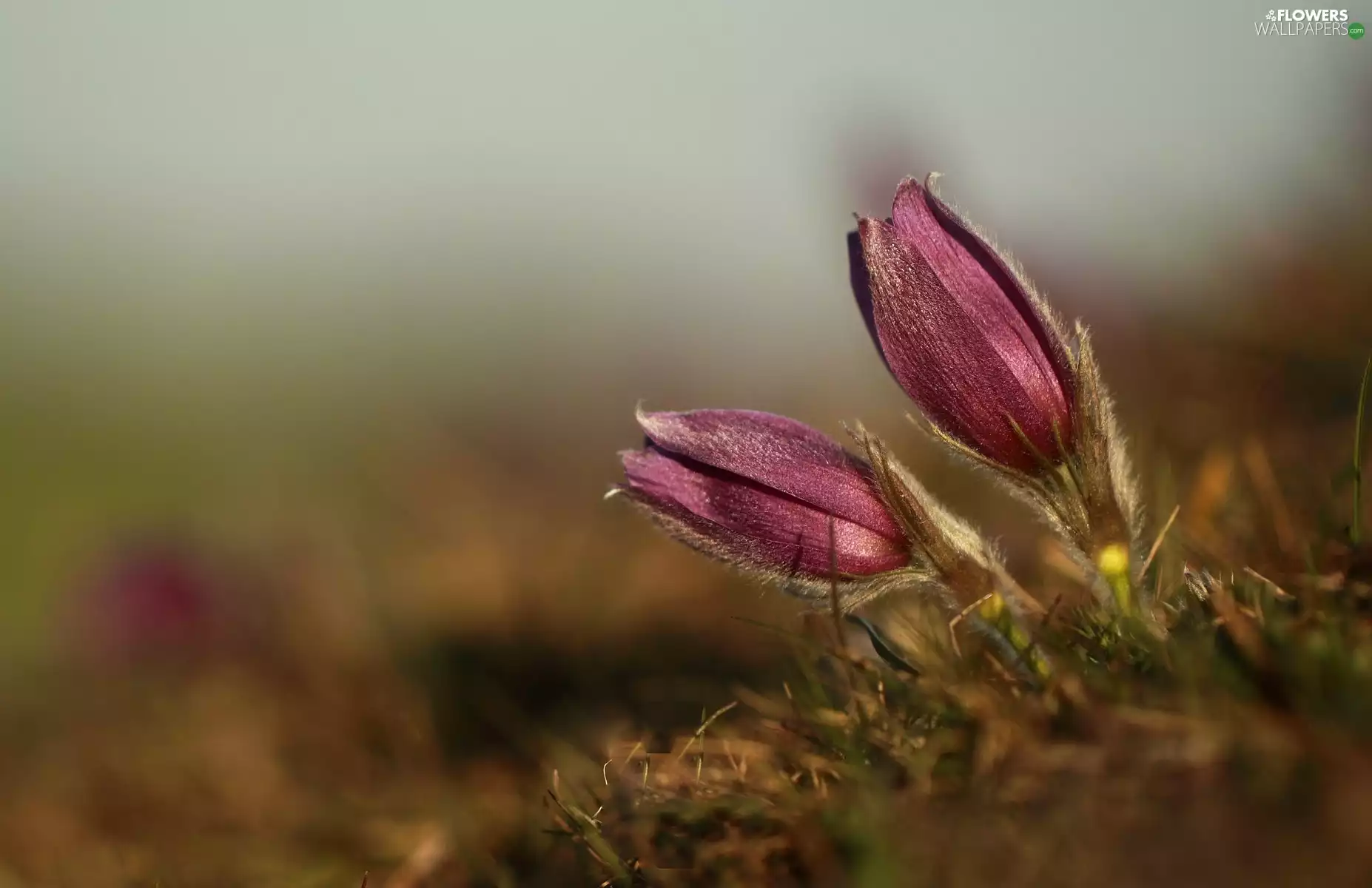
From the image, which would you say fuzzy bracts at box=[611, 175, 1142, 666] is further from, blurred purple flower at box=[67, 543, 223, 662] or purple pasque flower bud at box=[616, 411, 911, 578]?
blurred purple flower at box=[67, 543, 223, 662]

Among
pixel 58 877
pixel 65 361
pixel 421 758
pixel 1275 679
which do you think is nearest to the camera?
pixel 1275 679

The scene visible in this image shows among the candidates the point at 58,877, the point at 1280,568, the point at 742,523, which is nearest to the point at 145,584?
the point at 58,877

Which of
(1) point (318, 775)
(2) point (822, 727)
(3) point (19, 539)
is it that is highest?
(2) point (822, 727)

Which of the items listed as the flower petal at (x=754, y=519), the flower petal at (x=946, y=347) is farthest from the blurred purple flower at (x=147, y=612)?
the flower petal at (x=946, y=347)

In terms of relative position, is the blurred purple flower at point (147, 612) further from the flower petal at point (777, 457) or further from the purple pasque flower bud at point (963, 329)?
the purple pasque flower bud at point (963, 329)

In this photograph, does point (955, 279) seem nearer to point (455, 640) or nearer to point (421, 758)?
point (421, 758)

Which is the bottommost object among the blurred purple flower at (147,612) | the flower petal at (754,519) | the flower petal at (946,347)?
the blurred purple flower at (147,612)

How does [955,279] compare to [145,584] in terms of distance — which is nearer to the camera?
[955,279]
